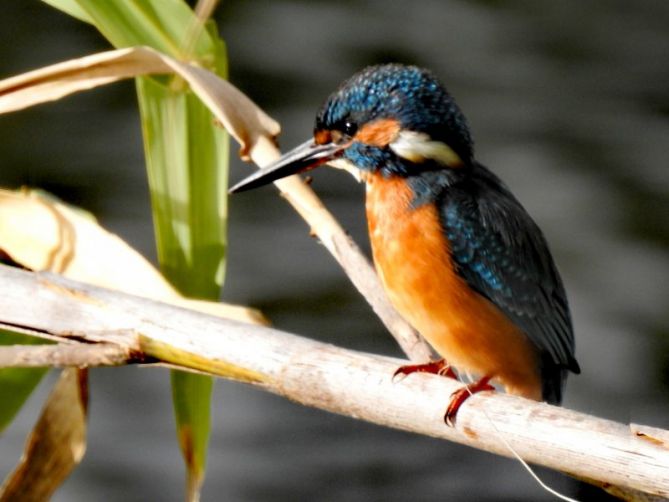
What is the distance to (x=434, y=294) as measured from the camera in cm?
170

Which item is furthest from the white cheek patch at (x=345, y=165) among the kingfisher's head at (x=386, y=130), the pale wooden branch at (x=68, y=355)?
the pale wooden branch at (x=68, y=355)

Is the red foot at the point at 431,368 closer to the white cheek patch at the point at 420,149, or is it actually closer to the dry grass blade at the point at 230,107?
the dry grass blade at the point at 230,107

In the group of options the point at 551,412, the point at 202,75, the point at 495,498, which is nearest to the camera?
the point at 551,412

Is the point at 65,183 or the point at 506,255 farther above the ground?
the point at 65,183

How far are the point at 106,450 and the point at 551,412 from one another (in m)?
1.87

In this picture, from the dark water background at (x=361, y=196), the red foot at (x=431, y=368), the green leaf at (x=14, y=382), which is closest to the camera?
the red foot at (x=431, y=368)

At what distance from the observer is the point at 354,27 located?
3.06 m

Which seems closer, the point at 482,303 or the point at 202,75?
the point at 202,75

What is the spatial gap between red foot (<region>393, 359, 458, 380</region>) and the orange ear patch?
318 millimetres

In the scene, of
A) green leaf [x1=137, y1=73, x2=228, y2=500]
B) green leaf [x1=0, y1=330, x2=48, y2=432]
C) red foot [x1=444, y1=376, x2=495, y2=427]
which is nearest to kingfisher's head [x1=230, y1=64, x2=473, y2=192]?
green leaf [x1=137, y1=73, x2=228, y2=500]

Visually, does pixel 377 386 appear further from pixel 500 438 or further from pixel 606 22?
pixel 606 22

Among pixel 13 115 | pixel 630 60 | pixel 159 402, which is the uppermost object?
pixel 630 60

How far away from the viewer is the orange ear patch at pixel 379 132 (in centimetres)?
169

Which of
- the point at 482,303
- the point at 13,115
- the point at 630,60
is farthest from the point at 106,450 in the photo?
the point at 630,60
